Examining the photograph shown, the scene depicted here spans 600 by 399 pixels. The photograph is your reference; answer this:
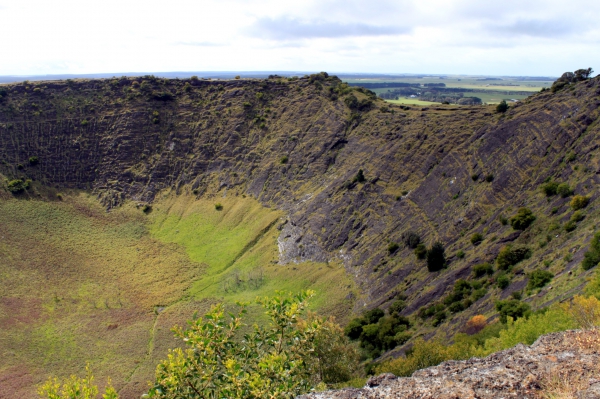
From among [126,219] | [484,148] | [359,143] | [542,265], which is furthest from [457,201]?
[126,219]

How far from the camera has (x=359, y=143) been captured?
5975 cm

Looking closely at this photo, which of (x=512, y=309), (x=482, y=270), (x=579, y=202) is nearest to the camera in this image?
(x=512, y=309)

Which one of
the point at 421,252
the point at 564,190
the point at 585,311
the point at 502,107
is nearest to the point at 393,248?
the point at 421,252

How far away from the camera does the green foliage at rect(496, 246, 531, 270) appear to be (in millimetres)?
29812

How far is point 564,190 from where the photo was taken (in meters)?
32.2

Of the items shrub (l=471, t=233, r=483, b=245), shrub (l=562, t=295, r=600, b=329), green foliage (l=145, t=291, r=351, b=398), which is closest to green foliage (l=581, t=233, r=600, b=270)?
shrub (l=562, t=295, r=600, b=329)

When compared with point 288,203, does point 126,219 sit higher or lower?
lower

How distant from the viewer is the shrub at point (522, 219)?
32.1 metres

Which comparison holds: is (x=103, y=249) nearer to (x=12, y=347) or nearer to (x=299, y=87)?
(x=12, y=347)

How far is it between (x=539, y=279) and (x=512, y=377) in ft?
61.2

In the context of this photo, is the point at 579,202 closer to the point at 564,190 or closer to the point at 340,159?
the point at 564,190

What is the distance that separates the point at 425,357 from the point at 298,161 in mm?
47098

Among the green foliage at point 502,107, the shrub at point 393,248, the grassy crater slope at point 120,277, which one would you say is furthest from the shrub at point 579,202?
the green foliage at point 502,107

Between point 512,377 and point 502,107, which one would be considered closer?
point 512,377
